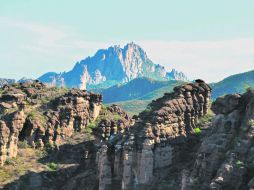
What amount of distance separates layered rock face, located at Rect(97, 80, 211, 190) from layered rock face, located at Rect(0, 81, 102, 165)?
36.6m

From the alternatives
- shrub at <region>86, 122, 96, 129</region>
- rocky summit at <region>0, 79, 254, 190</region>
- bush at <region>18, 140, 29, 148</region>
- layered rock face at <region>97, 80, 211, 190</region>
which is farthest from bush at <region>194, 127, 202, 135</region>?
shrub at <region>86, 122, 96, 129</region>

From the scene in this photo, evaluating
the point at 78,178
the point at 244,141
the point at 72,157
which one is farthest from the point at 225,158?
the point at 72,157

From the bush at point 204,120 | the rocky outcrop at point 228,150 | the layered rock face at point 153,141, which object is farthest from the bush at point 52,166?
the rocky outcrop at point 228,150

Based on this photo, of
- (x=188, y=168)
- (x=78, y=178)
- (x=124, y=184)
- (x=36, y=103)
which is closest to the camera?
(x=188, y=168)

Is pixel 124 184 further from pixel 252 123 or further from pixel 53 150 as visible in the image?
pixel 53 150

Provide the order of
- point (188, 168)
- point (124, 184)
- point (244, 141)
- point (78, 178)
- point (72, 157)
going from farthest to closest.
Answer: point (72, 157), point (78, 178), point (124, 184), point (188, 168), point (244, 141)

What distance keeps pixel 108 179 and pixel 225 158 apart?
29.7 meters

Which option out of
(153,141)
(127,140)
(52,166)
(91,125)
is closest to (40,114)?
(91,125)

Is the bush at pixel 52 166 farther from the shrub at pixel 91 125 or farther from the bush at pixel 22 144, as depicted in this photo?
the shrub at pixel 91 125

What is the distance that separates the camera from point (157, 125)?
10406cm

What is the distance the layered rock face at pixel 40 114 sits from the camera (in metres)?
143

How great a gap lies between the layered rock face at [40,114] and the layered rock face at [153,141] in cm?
3662

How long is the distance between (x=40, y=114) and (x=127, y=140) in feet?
178

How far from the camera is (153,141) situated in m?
102
